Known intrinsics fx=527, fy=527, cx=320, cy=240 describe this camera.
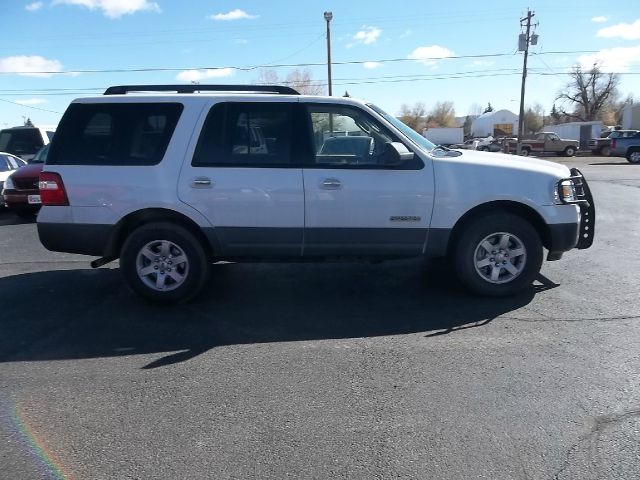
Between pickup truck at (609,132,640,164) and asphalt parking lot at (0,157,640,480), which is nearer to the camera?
asphalt parking lot at (0,157,640,480)

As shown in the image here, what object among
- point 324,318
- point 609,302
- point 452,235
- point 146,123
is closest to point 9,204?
point 146,123

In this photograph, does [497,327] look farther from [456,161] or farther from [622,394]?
[456,161]

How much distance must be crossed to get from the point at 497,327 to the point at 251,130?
298cm

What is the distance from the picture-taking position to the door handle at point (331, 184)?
511cm

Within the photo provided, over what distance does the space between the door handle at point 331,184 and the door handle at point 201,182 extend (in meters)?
1.09

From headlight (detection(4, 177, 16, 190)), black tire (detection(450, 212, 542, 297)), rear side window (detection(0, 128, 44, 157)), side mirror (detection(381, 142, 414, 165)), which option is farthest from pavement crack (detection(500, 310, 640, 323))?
rear side window (detection(0, 128, 44, 157))

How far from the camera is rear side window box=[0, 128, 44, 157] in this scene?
15.6m

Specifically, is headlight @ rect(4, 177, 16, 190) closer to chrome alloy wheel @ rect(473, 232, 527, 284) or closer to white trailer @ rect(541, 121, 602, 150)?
chrome alloy wheel @ rect(473, 232, 527, 284)

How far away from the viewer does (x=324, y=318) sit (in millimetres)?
4977

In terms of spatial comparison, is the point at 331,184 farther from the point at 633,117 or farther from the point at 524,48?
the point at 633,117

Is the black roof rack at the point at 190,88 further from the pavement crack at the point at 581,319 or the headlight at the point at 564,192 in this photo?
the pavement crack at the point at 581,319

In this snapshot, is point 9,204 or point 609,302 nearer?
point 609,302

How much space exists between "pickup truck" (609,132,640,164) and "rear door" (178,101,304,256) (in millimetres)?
31175

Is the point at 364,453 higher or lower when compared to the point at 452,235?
lower
